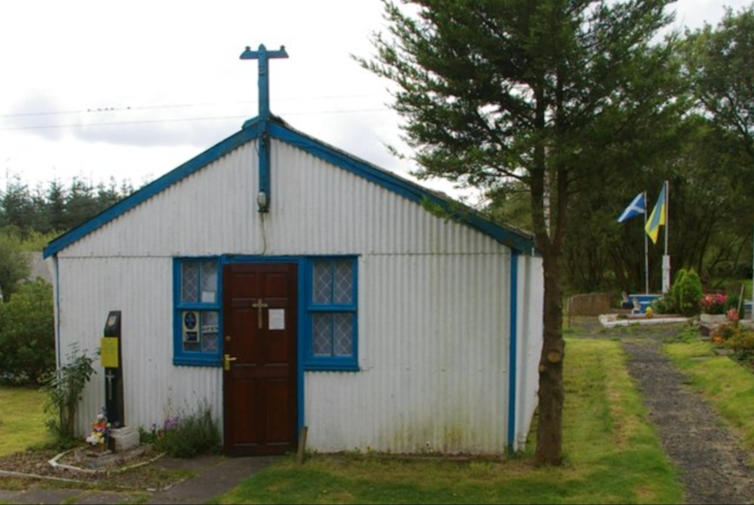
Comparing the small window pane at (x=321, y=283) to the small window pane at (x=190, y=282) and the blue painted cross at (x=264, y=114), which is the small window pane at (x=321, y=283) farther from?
the small window pane at (x=190, y=282)

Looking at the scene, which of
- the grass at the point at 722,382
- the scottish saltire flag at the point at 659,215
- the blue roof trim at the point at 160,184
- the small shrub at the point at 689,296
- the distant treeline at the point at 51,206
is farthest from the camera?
the distant treeline at the point at 51,206

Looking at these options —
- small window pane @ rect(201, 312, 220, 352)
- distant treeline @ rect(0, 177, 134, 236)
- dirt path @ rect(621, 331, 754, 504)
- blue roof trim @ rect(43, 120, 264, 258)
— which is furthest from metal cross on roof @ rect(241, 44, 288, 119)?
distant treeline @ rect(0, 177, 134, 236)

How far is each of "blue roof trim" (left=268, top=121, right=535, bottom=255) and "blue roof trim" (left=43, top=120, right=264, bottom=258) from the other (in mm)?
331

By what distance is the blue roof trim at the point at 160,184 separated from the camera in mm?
8070

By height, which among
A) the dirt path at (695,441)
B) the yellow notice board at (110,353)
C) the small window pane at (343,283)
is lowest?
the dirt path at (695,441)

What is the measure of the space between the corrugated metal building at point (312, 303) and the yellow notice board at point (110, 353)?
0.34 metres

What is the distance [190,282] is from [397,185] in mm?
2963

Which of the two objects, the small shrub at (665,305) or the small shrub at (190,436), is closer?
the small shrub at (190,436)

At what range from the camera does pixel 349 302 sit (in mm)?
7898

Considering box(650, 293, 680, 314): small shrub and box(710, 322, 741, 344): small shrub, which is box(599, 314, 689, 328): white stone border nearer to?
box(650, 293, 680, 314): small shrub

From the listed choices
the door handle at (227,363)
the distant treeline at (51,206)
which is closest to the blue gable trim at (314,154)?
the door handle at (227,363)

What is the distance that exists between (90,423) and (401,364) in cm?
439

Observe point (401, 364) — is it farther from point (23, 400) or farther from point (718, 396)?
point (23, 400)

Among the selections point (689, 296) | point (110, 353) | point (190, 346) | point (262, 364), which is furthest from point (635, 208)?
point (110, 353)
